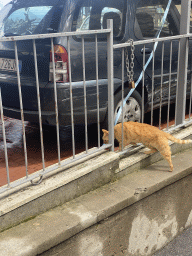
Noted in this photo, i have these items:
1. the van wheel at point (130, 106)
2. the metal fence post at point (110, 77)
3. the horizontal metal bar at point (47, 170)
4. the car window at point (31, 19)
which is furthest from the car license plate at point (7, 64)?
the horizontal metal bar at point (47, 170)

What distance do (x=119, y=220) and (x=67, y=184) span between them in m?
0.56

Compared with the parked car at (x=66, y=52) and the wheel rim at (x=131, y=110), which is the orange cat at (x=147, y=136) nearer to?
the parked car at (x=66, y=52)

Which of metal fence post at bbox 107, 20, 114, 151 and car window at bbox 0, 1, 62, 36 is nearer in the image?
metal fence post at bbox 107, 20, 114, 151

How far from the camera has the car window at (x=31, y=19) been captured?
3.83m

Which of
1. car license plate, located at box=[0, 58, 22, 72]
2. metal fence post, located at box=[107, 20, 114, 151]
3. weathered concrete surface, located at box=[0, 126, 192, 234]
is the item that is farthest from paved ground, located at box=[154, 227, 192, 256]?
car license plate, located at box=[0, 58, 22, 72]

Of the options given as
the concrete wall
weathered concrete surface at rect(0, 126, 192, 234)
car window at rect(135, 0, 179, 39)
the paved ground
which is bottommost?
the paved ground

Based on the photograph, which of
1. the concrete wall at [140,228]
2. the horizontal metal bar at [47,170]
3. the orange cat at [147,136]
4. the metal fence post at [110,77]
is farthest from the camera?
the orange cat at [147,136]

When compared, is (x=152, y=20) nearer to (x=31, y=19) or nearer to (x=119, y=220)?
(x=31, y=19)

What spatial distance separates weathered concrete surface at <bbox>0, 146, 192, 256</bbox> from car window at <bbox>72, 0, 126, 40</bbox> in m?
1.77

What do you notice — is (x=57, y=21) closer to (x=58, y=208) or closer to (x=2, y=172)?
(x=2, y=172)

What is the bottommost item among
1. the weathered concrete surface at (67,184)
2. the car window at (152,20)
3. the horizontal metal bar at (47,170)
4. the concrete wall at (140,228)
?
the concrete wall at (140,228)

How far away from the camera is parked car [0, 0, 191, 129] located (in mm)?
3713

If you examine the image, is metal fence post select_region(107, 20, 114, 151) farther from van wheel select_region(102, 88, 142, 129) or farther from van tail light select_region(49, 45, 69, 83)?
van wheel select_region(102, 88, 142, 129)

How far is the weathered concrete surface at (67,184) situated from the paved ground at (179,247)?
807 millimetres
